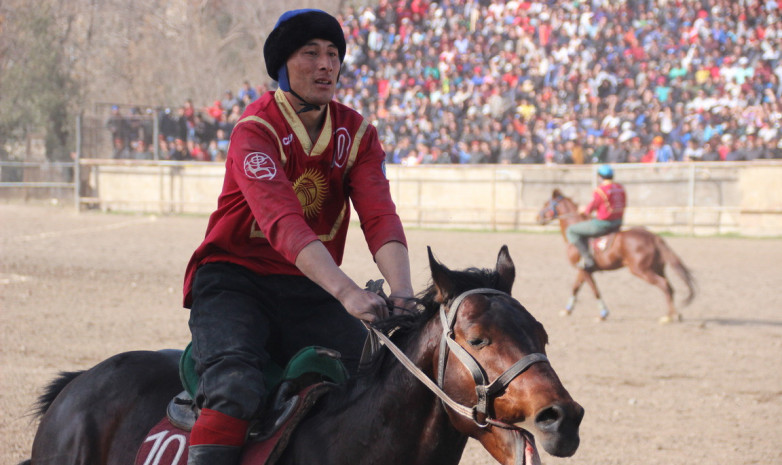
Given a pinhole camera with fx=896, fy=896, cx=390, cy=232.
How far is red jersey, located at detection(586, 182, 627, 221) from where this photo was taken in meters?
12.5

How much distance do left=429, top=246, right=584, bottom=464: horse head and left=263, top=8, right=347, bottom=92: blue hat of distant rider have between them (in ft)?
3.27

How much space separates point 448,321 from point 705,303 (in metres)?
10.8

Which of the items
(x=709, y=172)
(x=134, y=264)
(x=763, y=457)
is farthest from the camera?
(x=709, y=172)

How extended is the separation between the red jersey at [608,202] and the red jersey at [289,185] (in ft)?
31.6

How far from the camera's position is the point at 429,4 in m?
29.4

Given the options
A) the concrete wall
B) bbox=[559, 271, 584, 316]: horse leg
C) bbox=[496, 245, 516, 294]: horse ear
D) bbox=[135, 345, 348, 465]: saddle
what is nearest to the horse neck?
bbox=[135, 345, 348, 465]: saddle

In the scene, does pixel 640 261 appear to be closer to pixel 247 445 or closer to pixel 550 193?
pixel 550 193

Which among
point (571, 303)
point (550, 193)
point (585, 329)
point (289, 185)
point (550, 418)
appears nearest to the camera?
point (550, 418)

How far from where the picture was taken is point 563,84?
23.6m

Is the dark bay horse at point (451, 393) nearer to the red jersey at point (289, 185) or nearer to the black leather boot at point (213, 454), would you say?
the black leather boot at point (213, 454)

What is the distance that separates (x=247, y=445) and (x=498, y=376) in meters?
1.04

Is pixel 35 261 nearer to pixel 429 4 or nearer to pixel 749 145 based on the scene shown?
pixel 749 145

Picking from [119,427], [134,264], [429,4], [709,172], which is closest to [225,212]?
[119,427]

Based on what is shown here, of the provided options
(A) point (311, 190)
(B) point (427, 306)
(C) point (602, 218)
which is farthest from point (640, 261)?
(B) point (427, 306)
